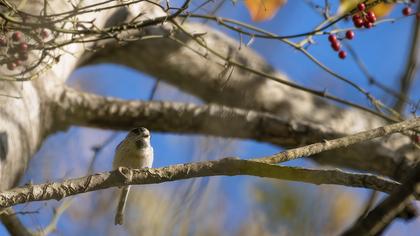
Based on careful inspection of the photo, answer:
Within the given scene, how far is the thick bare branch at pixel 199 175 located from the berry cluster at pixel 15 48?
2.08 ft

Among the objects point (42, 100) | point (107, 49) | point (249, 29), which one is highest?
point (107, 49)

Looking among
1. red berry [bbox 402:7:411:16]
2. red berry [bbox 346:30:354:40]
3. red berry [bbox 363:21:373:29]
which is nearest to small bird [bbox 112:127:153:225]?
red berry [bbox 346:30:354:40]

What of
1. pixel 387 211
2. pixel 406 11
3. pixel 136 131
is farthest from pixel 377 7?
pixel 387 211

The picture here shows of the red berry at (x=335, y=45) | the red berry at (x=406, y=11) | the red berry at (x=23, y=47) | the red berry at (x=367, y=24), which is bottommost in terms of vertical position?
the red berry at (x=23, y=47)

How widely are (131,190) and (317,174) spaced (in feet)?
6.64

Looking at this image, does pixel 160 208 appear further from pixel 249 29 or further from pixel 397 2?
pixel 397 2

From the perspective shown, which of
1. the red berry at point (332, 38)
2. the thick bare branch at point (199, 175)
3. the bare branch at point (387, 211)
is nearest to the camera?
the bare branch at point (387, 211)

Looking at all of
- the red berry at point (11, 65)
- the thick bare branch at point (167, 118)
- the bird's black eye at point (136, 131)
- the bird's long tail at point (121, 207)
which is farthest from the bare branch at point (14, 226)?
the bird's black eye at point (136, 131)

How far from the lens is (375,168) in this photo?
408 centimetres

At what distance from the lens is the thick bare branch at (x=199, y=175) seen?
2104mm

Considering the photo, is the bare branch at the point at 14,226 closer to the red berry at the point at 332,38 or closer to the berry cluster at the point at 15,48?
the berry cluster at the point at 15,48

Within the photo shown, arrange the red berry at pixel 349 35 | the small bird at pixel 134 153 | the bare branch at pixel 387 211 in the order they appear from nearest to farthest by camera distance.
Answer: the bare branch at pixel 387 211, the red berry at pixel 349 35, the small bird at pixel 134 153

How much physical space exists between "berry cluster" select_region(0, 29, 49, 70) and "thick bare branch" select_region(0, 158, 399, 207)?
0.63m

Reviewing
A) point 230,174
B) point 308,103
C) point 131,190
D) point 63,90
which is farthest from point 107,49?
point 230,174
